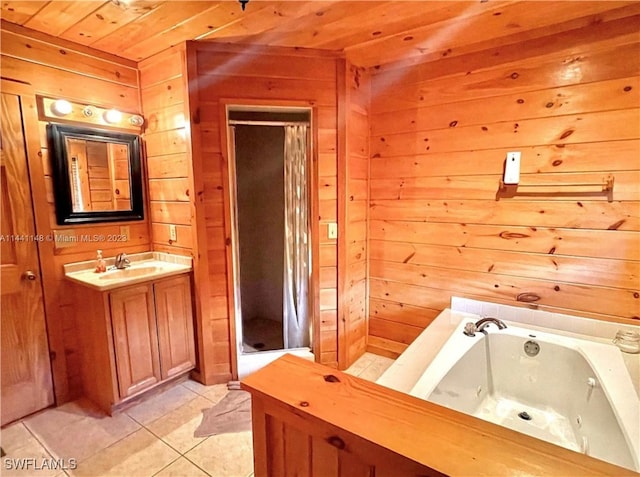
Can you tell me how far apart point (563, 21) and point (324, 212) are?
1.82 m

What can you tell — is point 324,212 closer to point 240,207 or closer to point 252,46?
point 240,207

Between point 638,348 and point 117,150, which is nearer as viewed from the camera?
point 638,348

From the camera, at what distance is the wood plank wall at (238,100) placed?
222 centimetres

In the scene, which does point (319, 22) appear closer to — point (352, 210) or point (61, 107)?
point (352, 210)

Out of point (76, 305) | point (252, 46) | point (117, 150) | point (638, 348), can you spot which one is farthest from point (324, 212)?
point (638, 348)

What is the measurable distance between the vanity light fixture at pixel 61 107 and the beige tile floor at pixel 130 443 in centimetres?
192

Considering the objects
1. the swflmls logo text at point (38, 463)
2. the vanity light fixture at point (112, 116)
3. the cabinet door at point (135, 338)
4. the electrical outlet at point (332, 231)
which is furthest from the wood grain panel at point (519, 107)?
the swflmls logo text at point (38, 463)

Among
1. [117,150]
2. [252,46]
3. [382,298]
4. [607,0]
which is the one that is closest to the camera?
[607,0]

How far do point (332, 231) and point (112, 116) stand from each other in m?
1.76

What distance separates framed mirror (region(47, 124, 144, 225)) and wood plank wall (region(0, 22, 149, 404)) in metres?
0.06

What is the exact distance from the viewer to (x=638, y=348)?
1.80 m

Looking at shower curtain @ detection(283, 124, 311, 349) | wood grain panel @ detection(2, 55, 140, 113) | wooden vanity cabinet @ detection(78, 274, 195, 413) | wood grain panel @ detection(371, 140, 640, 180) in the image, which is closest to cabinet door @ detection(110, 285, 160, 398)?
wooden vanity cabinet @ detection(78, 274, 195, 413)

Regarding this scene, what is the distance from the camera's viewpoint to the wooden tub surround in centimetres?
59

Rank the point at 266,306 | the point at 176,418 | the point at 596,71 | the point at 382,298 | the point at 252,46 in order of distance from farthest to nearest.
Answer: the point at 266,306 → the point at 382,298 → the point at 252,46 → the point at 176,418 → the point at 596,71
